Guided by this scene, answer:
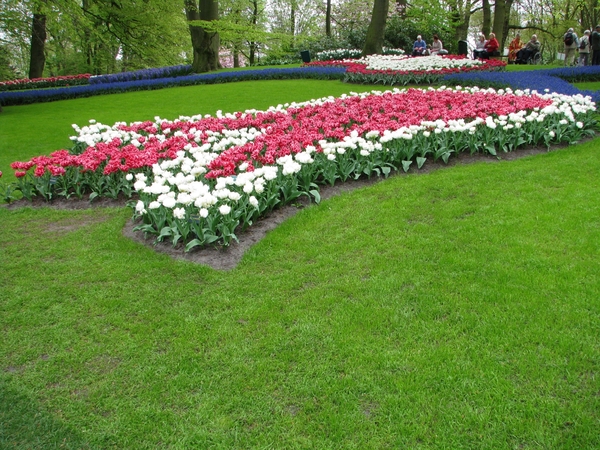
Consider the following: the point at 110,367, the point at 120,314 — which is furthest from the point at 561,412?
the point at 120,314

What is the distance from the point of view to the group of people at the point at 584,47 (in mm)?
17016

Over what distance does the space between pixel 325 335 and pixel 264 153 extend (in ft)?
12.0

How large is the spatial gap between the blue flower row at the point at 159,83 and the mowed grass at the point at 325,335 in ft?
45.6

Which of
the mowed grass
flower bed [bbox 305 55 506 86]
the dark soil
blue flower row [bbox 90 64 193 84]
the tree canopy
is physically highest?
the tree canopy

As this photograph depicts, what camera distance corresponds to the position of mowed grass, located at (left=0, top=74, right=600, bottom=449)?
8.43 feet

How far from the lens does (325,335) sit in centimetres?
326

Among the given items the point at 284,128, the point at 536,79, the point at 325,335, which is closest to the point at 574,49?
the point at 536,79

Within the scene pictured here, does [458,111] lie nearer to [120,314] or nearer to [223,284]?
[223,284]

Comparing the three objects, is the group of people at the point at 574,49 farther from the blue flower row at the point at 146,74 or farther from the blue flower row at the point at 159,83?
the blue flower row at the point at 146,74

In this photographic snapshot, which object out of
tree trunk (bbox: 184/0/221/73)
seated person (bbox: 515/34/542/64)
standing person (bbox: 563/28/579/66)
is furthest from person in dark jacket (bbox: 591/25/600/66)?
tree trunk (bbox: 184/0/221/73)

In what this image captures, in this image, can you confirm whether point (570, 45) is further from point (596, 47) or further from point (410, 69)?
point (410, 69)

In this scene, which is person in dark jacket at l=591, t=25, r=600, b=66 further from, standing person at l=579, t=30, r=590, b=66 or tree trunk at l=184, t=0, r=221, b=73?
Result: tree trunk at l=184, t=0, r=221, b=73

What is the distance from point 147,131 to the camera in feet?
27.8

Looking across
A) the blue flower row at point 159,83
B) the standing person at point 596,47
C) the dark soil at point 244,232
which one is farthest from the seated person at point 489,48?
the dark soil at point 244,232
